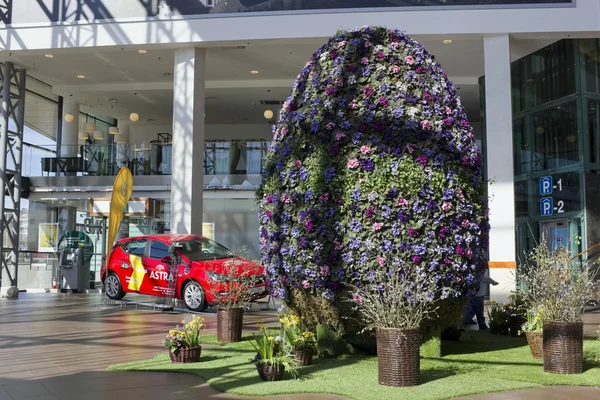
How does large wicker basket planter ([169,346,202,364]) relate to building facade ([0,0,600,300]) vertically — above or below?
below

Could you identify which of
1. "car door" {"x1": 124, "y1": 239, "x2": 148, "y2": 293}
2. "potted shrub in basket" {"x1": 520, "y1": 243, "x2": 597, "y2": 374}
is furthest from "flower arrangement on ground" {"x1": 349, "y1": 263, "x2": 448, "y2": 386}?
"car door" {"x1": 124, "y1": 239, "x2": 148, "y2": 293}

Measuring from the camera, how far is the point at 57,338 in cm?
891

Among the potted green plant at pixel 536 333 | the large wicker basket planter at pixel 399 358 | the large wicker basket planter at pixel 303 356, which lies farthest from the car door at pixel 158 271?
the large wicker basket planter at pixel 399 358

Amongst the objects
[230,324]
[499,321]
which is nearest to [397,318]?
[230,324]

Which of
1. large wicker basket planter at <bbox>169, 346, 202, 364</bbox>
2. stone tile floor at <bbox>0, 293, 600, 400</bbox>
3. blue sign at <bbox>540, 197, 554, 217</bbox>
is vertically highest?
blue sign at <bbox>540, 197, 554, 217</bbox>

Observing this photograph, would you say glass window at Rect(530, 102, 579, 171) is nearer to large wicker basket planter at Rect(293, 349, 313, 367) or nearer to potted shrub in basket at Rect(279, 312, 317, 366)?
potted shrub in basket at Rect(279, 312, 317, 366)

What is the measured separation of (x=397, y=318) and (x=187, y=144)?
40.5ft

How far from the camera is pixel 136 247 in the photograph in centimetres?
1399

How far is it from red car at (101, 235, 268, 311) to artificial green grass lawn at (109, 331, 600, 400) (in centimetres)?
480

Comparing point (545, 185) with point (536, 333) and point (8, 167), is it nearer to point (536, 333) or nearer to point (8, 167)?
point (536, 333)

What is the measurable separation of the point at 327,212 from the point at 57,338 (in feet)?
15.8

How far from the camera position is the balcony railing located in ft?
71.3

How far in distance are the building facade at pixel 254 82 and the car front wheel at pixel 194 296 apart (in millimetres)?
1270

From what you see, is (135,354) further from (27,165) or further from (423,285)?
(27,165)
